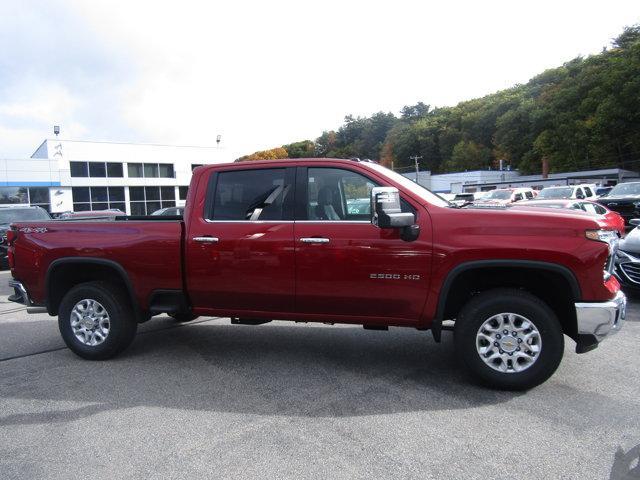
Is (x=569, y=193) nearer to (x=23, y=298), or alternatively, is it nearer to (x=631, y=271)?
(x=631, y=271)

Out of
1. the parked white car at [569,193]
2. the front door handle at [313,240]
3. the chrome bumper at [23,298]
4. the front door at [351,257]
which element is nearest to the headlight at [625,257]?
the front door at [351,257]

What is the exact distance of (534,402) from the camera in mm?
3805

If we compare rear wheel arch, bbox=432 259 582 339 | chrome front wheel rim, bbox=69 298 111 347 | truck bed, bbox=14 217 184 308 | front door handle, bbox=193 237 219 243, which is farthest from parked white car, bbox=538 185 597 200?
chrome front wheel rim, bbox=69 298 111 347

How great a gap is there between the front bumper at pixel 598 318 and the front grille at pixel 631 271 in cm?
368

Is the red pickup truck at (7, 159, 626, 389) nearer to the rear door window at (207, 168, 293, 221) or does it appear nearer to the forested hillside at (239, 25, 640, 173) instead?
the rear door window at (207, 168, 293, 221)

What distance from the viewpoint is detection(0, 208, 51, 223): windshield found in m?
13.7

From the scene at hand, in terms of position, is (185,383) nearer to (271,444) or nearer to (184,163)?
(271,444)

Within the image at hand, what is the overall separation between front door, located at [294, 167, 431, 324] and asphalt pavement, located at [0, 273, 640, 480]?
703 mm

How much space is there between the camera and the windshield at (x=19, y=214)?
1368 cm

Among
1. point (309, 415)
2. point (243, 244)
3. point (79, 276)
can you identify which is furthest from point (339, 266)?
point (79, 276)

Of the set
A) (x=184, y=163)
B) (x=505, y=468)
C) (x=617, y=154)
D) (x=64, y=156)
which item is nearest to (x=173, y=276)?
→ (x=505, y=468)

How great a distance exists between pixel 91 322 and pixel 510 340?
4183mm

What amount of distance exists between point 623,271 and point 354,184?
4.98 meters

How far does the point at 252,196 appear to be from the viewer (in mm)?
4691
